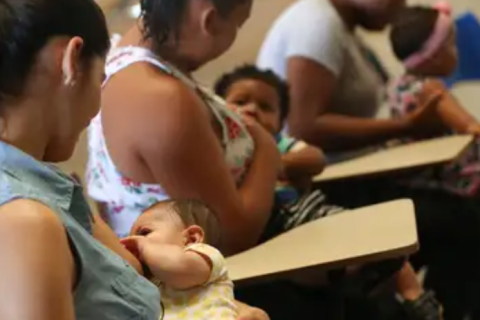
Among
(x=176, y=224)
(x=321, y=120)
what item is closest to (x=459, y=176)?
(x=321, y=120)

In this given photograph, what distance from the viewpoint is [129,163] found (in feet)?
5.12

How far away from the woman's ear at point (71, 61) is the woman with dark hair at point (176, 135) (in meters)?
0.48

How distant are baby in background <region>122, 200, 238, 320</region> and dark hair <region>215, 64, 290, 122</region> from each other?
0.96 meters

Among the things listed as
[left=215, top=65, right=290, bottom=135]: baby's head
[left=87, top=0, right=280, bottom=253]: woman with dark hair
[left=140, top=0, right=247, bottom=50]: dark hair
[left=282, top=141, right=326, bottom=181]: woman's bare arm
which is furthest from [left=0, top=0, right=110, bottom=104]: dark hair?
[left=215, top=65, right=290, bottom=135]: baby's head

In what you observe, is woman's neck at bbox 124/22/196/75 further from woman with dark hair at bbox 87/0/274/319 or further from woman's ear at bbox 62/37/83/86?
woman's ear at bbox 62/37/83/86

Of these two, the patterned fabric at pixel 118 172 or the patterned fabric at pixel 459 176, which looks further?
the patterned fabric at pixel 459 176

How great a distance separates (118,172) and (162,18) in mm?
289

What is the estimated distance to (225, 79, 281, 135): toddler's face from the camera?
7.27 ft

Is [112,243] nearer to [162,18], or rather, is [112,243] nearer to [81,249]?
[81,249]

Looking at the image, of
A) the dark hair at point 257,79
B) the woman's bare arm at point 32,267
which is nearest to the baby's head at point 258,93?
the dark hair at point 257,79

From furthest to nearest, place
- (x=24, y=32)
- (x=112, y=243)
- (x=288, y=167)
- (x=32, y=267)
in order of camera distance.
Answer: (x=288, y=167) → (x=112, y=243) → (x=24, y=32) → (x=32, y=267)

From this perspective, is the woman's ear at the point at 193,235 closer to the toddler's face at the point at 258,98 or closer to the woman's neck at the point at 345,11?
the toddler's face at the point at 258,98

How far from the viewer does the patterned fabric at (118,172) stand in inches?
62.2

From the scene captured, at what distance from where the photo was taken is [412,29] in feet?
9.36
